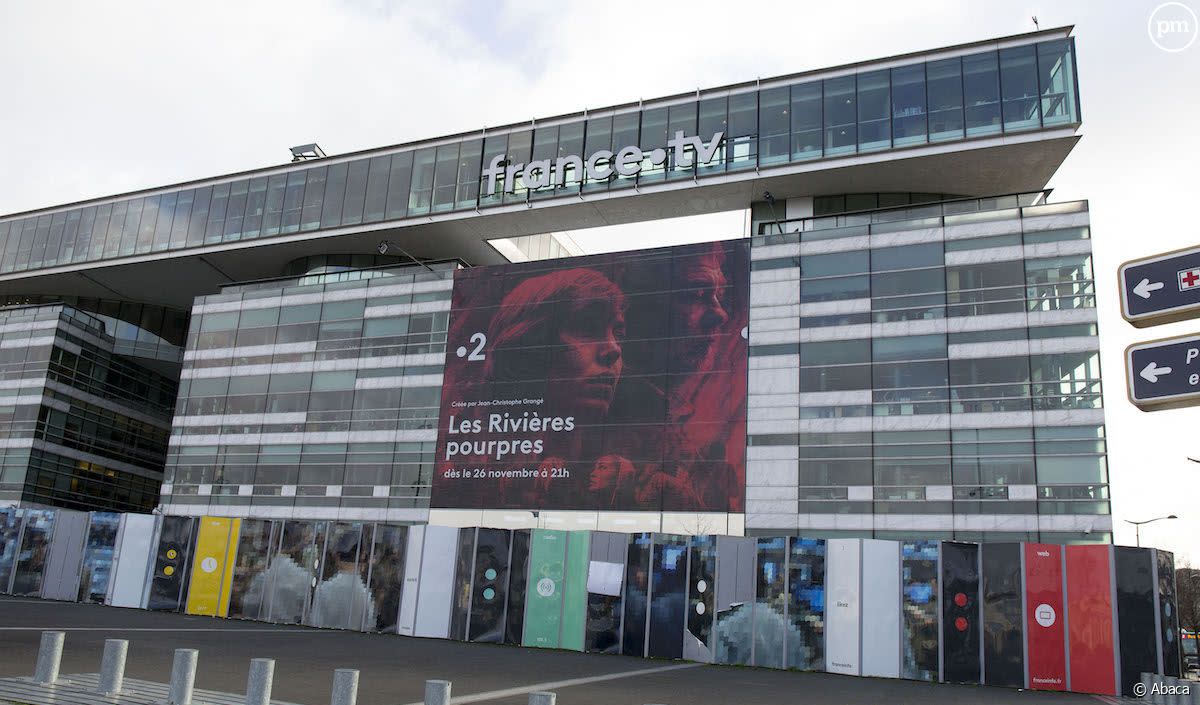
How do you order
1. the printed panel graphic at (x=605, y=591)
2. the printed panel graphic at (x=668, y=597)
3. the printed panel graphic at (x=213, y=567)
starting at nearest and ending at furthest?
the printed panel graphic at (x=668, y=597)
the printed panel graphic at (x=605, y=591)
the printed panel graphic at (x=213, y=567)

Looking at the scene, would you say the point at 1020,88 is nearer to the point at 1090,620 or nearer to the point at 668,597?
the point at 1090,620

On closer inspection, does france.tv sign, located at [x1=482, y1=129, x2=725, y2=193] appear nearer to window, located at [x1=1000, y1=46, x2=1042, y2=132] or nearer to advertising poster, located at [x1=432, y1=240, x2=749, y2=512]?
advertising poster, located at [x1=432, y1=240, x2=749, y2=512]

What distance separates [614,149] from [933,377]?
21.7 metres

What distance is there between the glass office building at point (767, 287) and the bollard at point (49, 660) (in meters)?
34.4

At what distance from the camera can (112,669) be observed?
13633mm

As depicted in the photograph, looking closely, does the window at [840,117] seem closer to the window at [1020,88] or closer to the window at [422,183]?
the window at [1020,88]

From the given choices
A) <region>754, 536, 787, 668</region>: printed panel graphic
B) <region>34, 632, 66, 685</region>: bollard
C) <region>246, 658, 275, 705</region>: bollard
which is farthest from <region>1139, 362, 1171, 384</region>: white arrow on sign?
<region>754, 536, 787, 668</region>: printed panel graphic

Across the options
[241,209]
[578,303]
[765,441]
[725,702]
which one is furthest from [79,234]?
[725,702]

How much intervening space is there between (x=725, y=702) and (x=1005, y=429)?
1186 inches

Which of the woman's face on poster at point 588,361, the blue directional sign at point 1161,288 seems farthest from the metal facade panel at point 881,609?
the woman's face on poster at point 588,361

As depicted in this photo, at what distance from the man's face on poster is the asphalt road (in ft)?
77.4

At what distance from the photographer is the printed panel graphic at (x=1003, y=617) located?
24.4 meters

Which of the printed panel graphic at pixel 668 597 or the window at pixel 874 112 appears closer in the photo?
the printed panel graphic at pixel 668 597

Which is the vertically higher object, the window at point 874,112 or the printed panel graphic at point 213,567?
the window at point 874,112
